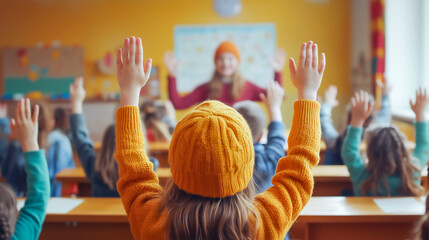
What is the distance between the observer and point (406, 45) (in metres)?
5.09

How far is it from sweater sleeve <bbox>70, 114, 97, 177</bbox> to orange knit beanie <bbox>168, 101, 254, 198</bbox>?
1.34m

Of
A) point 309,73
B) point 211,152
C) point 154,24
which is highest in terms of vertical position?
point 154,24

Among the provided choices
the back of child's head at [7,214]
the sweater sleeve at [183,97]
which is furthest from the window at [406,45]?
the back of child's head at [7,214]

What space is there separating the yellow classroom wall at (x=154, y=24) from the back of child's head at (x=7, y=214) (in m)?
5.89

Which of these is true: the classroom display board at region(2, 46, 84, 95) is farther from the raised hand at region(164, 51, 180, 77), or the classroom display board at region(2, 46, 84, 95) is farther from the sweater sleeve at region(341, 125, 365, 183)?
the sweater sleeve at region(341, 125, 365, 183)

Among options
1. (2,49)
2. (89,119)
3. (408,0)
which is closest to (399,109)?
(408,0)

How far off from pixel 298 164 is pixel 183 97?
2214 mm

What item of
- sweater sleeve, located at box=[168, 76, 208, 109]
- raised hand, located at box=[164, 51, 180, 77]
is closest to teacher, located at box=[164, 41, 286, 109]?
sweater sleeve, located at box=[168, 76, 208, 109]

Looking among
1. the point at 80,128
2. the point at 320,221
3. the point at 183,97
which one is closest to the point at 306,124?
the point at 320,221

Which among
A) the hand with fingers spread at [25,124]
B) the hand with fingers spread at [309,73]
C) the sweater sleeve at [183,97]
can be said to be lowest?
the sweater sleeve at [183,97]

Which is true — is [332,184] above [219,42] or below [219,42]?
below

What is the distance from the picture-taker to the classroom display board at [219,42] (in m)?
6.92

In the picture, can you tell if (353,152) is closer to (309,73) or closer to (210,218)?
(309,73)

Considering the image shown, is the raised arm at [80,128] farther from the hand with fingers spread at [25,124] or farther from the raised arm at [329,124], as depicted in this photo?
the raised arm at [329,124]
